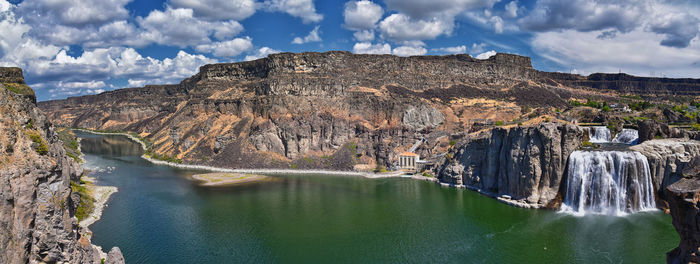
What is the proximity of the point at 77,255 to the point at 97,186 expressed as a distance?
181 ft

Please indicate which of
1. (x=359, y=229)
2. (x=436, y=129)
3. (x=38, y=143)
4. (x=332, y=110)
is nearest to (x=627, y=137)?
(x=436, y=129)

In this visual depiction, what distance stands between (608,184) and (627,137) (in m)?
21.2

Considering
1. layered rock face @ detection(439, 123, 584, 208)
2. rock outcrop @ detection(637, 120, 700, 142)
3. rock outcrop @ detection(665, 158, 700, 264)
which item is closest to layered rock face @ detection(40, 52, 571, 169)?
layered rock face @ detection(439, 123, 584, 208)

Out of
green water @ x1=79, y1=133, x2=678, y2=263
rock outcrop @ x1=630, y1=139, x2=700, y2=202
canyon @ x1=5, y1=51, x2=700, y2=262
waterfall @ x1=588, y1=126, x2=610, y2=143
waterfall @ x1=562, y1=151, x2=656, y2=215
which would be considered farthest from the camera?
waterfall @ x1=588, y1=126, x2=610, y2=143

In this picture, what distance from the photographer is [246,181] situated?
86000 mm

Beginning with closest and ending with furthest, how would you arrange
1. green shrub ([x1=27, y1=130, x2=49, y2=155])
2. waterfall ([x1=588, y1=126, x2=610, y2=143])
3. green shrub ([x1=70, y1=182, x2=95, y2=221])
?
green shrub ([x1=27, y1=130, x2=49, y2=155])
green shrub ([x1=70, y1=182, x2=95, y2=221])
waterfall ([x1=588, y1=126, x2=610, y2=143])

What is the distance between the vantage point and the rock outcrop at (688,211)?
16859 millimetres

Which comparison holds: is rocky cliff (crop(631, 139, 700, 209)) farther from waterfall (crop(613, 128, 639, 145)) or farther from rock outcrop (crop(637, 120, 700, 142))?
waterfall (crop(613, 128, 639, 145))

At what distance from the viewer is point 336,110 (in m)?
112

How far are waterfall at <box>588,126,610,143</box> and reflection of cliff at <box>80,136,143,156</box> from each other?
130 m

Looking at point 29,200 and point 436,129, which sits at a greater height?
point 436,129

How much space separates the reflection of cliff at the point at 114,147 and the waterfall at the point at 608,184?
12817 centimetres

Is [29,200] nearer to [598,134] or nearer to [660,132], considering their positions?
[660,132]

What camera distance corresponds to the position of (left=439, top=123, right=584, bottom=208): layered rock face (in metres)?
58.5
